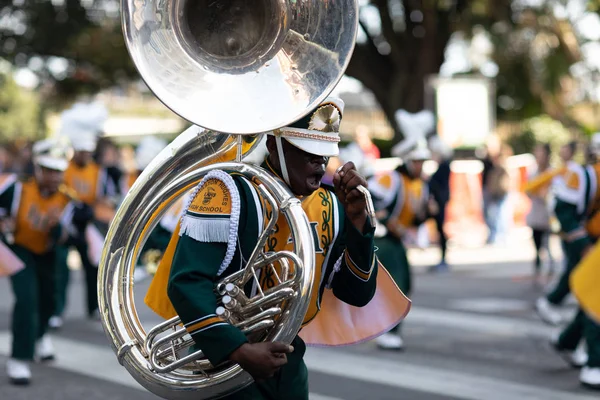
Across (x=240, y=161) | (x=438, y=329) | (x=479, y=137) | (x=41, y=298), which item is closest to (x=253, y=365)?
(x=240, y=161)

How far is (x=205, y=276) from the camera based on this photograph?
10.2 ft

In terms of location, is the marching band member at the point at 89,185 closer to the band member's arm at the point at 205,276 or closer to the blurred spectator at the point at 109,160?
the blurred spectator at the point at 109,160

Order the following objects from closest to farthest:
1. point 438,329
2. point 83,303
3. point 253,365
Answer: point 253,365
point 438,329
point 83,303

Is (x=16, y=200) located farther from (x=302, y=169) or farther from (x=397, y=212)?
(x=302, y=169)

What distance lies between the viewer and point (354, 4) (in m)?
3.19

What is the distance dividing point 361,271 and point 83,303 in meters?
7.66

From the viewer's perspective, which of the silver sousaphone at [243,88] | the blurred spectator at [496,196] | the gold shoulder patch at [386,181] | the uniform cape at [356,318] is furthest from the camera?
the blurred spectator at [496,196]

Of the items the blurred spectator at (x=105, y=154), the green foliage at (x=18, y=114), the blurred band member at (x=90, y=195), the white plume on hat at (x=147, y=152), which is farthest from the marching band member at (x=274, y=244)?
the green foliage at (x=18, y=114)

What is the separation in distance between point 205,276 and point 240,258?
0.16m

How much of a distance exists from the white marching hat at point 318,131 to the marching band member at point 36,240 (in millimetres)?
4062

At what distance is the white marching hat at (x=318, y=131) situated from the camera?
129 inches

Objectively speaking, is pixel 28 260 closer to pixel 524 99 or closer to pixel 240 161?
pixel 240 161

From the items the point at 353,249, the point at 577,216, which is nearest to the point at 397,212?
the point at 577,216

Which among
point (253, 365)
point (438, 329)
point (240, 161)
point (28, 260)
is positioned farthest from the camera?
point (438, 329)
